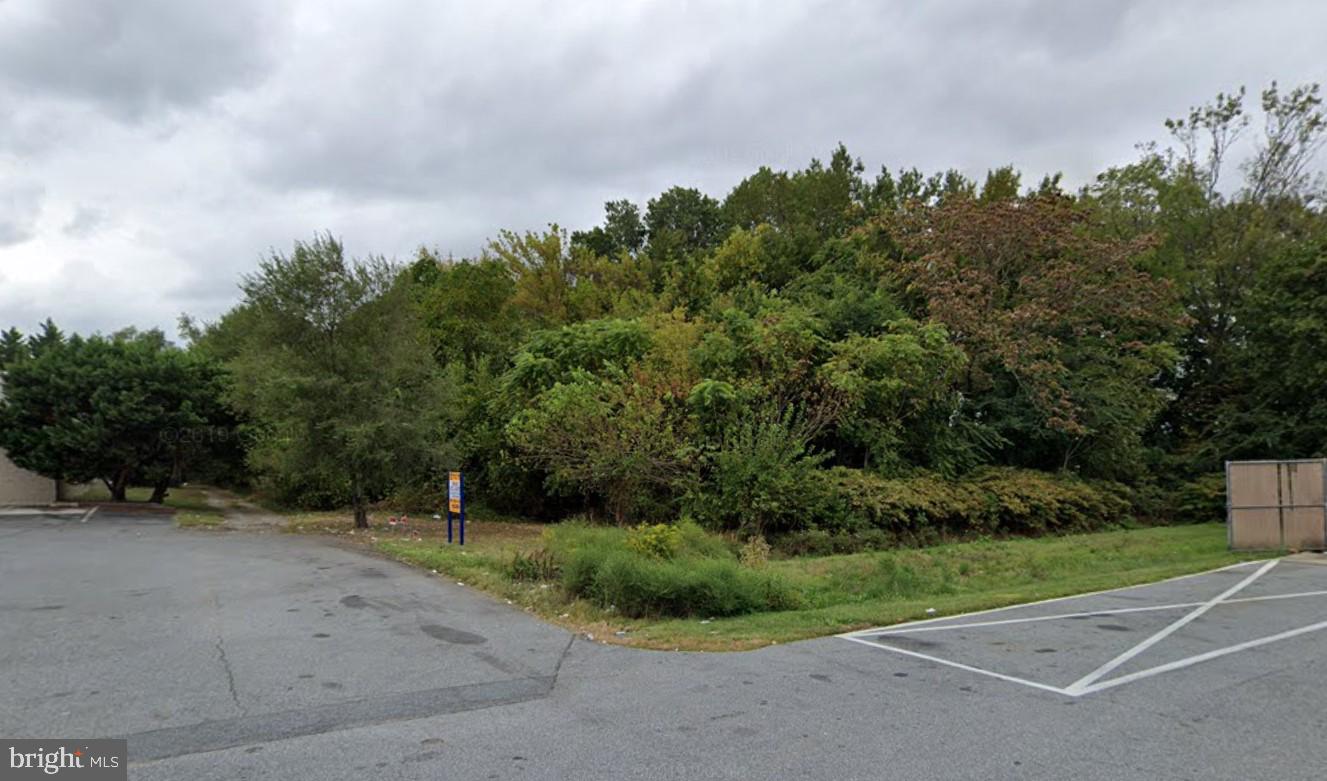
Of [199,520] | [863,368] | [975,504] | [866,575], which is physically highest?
[863,368]

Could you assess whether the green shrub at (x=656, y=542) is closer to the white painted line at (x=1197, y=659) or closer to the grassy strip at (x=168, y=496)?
the white painted line at (x=1197, y=659)

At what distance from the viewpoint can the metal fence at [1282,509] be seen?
17.6 m

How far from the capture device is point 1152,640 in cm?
898

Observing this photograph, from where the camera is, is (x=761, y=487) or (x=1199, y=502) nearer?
(x=761, y=487)

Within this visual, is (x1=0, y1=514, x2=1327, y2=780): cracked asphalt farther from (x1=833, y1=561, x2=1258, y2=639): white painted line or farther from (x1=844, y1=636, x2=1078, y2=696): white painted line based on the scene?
(x1=833, y1=561, x2=1258, y2=639): white painted line

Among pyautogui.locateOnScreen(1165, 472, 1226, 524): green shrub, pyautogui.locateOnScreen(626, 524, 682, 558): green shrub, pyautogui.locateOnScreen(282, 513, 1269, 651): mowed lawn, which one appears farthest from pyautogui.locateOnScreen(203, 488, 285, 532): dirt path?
pyautogui.locateOnScreen(1165, 472, 1226, 524): green shrub

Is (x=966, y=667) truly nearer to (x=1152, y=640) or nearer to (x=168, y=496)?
(x=1152, y=640)

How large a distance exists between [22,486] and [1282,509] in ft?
127

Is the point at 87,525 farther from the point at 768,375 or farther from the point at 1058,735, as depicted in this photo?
Answer: the point at 1058,735

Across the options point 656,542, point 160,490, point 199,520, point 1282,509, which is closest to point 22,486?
point 160,490

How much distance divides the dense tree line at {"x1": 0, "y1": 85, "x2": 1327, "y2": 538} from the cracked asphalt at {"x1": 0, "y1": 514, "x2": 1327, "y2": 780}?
10.5 meters

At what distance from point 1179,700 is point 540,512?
23132 millimetres

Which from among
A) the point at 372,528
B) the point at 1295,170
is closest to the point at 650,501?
the point at 372,528

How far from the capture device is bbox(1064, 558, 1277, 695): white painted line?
718 centimetres
